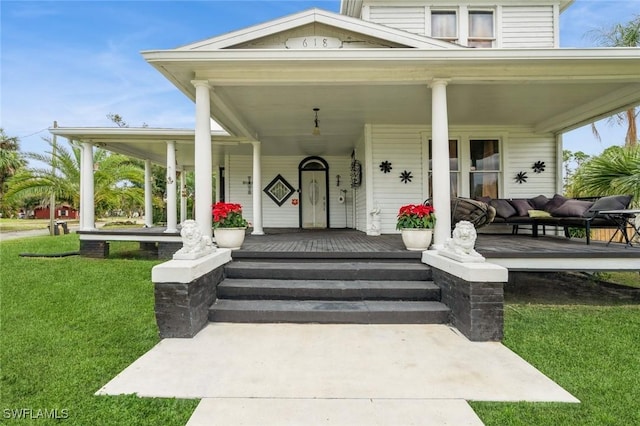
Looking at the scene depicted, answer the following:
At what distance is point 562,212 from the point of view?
585 centimetres

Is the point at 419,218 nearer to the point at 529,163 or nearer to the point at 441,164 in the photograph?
the point at 441,164

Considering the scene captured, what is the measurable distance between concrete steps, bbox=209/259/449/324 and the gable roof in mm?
2811

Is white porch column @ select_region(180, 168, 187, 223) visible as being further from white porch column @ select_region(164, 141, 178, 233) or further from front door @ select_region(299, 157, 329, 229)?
front door @ select_region(299, 157, 329, 229)

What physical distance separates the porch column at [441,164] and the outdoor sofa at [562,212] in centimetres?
216

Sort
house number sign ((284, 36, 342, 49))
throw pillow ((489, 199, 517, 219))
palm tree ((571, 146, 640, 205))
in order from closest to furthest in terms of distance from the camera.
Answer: house number sign ((284, 36, 342, 49)), palm tree ((571, 146, 640, 205)), throw pillow ((489, 199, 517, 219))

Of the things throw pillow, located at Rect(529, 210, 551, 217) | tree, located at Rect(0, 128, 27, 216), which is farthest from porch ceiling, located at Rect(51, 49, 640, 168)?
tree, located at Rect(0, 128, 27, 216)

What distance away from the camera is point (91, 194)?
7.80m

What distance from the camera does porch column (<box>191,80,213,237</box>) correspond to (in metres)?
4.54

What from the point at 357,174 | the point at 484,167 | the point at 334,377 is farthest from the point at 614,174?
the point at 334,377

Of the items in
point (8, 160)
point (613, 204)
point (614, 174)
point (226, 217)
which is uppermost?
point (8, 160)

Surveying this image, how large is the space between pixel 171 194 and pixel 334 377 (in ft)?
21.8

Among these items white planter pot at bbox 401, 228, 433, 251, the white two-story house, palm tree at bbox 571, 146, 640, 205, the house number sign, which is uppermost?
the house number sign

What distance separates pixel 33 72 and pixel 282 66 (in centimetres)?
1643

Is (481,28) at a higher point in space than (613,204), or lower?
higher
